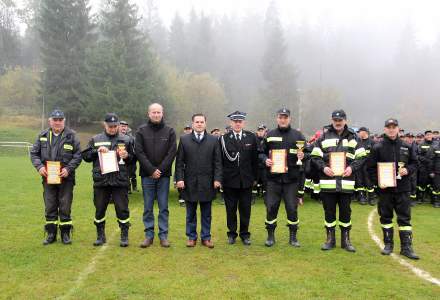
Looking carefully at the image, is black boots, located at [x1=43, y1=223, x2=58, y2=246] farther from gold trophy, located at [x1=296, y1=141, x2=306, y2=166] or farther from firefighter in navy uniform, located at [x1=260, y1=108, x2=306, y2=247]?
gold trophy, located at [x1=296, y1=141, x2=306, y2=166]

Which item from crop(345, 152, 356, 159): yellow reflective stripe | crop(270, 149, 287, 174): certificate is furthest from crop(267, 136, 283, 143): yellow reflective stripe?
crop(345, 152, 356, 159): yellow reflective stripe

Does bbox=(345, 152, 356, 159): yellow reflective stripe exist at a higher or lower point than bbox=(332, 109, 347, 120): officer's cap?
lower

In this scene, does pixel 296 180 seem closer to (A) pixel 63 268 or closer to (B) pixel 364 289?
(B) pixel 364 289

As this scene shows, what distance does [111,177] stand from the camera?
24.1 feet

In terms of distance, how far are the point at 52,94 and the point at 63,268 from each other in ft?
134

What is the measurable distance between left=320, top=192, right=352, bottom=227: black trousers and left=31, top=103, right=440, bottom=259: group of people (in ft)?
Answer: 0.06

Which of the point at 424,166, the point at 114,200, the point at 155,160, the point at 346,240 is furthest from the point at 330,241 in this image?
the point at 424,166

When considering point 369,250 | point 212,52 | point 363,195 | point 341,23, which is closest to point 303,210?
point 363,195

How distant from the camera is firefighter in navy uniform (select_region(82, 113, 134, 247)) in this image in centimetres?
735

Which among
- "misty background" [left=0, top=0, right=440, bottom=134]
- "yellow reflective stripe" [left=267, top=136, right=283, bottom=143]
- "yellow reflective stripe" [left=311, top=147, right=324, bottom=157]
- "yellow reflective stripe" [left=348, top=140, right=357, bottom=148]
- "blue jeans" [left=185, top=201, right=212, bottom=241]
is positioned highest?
"misty background" [left=0, top=0, right=440, bottom=134]

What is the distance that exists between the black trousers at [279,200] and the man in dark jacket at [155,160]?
1.92m

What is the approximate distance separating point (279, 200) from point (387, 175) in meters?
1.95

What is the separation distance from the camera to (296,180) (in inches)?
302

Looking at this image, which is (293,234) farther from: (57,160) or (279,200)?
(57,160)
